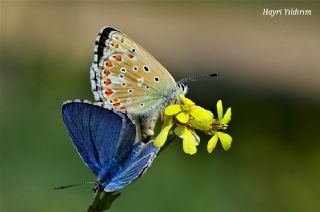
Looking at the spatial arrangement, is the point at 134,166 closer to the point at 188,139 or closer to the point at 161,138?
the point at 161,138

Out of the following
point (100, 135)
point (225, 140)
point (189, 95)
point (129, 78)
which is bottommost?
point (189, 95)

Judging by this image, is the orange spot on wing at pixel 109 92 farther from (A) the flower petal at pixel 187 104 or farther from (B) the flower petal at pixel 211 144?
(B) the flower petal at pixel 211 144

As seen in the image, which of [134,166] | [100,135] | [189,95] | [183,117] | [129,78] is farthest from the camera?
[189,95]

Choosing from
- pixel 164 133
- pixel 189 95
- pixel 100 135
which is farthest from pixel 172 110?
pixel 189 95

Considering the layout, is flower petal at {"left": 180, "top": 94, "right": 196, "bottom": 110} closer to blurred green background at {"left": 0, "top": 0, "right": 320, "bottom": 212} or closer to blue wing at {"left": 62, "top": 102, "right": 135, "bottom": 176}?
blue wing at {"left": 62, "top": 102, "right": 135, "bottom": 176}

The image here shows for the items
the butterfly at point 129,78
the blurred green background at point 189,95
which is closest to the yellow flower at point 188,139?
the butterfly at point 129,78

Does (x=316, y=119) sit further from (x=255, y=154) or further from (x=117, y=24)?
(x=117, y=24)

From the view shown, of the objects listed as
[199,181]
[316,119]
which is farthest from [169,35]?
[199,181]
